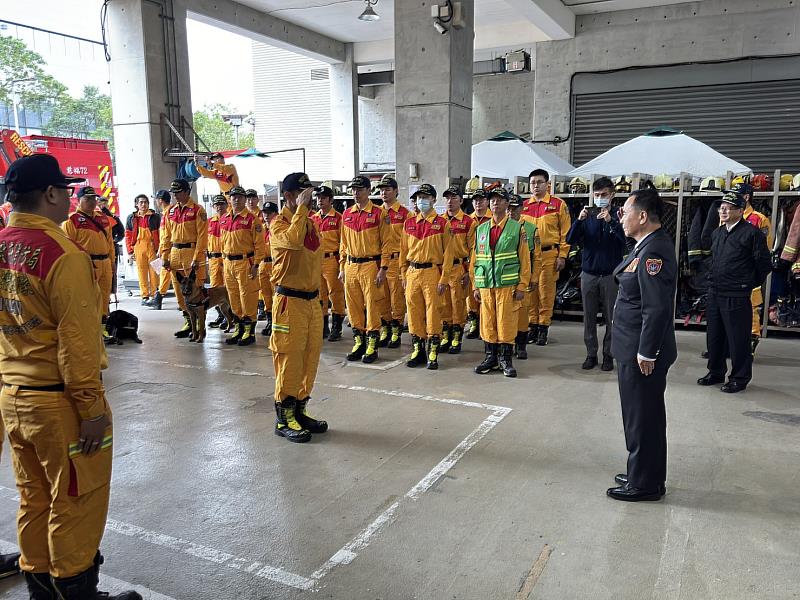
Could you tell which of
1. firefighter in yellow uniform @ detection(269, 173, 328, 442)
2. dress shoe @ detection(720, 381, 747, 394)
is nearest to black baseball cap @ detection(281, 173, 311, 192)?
firefighter in yellow uniform @ detection(269, 173, 328, 442)

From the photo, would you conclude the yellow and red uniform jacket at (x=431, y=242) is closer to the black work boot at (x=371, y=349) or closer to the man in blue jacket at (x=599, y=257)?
the black work boot at (x=371, y=349)

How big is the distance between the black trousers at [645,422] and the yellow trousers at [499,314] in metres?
2.69

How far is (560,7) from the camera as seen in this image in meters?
13.1

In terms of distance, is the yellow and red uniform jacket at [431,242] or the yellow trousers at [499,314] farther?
the yellow and red uniform jacket at [431,242]

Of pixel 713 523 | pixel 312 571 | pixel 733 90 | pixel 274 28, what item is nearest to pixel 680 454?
pixel 713 523

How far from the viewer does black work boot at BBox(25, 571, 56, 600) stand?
2602 millimetres

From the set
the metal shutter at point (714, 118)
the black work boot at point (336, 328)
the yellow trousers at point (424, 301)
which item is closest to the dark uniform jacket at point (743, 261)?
the yellow trousers at point (424, 301)

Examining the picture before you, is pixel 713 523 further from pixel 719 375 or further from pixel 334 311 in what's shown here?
pixel 334 311

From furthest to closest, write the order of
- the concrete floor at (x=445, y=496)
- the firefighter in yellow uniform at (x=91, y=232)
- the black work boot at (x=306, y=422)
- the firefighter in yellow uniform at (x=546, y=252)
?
the firefighter in yellow uniform at (x=546, y=252), the firefighter in yellow uniform at (x=91, y=232), the black work boot at (x=306, y=422), the concrete floor at (x=445, y=496)

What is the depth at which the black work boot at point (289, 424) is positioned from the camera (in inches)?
187

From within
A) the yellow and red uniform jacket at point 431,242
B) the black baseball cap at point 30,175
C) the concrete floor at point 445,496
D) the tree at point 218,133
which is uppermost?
the tree at point 218,133

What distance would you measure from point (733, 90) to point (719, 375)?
9316mm

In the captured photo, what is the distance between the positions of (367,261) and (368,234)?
32 centimetres

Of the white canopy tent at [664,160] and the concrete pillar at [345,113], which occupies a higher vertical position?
the concrete pillar at [345,113]
